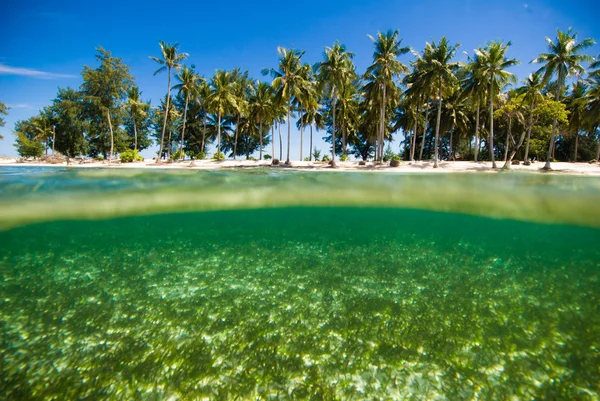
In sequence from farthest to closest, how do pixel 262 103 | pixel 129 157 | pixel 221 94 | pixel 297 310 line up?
pixel 129 157, pixel 262 103, pixel 221 94, pixel 297 310

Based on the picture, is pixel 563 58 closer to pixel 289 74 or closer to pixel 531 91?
pixel 531 91

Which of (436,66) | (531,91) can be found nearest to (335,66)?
(436,66)

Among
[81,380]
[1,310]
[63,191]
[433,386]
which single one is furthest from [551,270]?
[63,191]

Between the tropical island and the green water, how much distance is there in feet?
94.3

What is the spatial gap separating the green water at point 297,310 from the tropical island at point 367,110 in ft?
94.3

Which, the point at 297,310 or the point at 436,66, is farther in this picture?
the point at 436,66

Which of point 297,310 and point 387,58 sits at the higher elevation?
point 387,58

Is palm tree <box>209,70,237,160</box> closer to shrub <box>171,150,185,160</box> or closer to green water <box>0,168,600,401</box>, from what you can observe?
shrub <box>171,150,185,160</box>

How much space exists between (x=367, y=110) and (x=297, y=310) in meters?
44.3

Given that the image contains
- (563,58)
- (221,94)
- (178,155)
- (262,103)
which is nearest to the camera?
(563,58)

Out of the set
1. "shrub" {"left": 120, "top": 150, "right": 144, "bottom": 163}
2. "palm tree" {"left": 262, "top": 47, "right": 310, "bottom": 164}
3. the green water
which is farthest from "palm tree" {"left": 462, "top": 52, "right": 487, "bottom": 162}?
"shrub" {"left": 120, "top": 150, "right": 144, "bottom": 163}

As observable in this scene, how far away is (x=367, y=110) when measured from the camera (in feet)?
147

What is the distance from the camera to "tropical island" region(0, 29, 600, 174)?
33.8 meters

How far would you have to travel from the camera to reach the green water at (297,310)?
344cm
